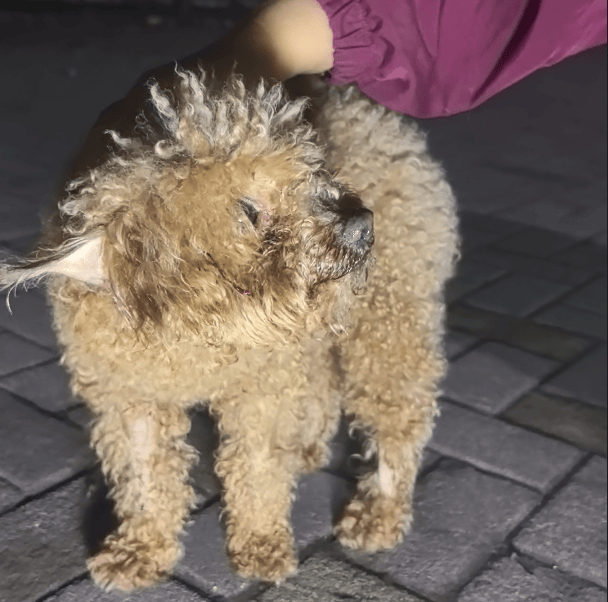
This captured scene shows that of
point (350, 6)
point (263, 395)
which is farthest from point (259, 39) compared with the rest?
point (263, 395)

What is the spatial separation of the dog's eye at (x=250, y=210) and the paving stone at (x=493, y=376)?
7.04ft

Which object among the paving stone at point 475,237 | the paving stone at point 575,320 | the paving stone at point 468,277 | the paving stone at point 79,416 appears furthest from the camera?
the paving stone at point 475,237

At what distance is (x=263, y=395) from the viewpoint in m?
2.47

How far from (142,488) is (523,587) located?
4.28ft

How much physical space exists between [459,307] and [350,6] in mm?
2803

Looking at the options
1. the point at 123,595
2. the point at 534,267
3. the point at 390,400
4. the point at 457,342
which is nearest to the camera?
the point at 123,595

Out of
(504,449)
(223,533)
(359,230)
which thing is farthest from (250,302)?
(504,449)

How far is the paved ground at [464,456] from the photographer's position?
258 cm

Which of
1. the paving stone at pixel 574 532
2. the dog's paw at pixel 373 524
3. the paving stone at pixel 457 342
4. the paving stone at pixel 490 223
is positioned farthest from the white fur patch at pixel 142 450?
the paving stone at pixel 490 223

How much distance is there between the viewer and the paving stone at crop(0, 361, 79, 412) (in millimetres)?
3152

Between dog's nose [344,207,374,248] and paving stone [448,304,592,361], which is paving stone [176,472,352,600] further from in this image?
paving stone [448,304,592,361]

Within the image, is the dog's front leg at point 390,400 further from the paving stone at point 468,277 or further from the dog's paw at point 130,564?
the paving stone at point 468,277

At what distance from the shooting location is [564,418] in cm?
366

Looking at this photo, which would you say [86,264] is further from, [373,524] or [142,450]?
[373,524]
